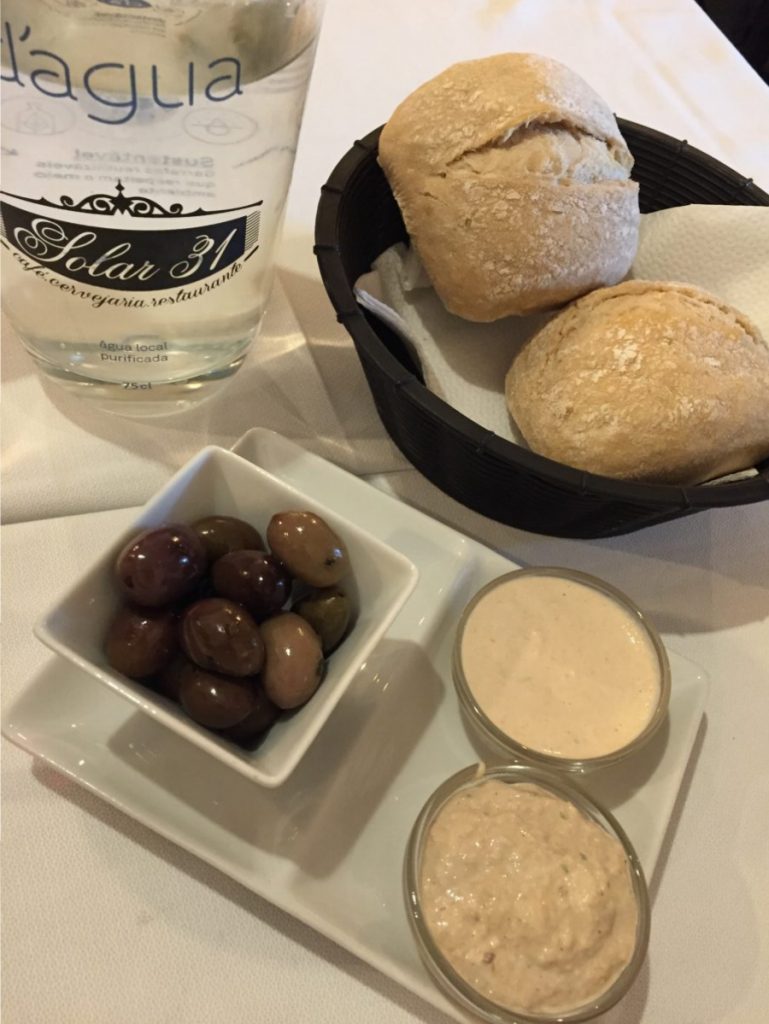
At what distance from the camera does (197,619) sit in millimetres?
443

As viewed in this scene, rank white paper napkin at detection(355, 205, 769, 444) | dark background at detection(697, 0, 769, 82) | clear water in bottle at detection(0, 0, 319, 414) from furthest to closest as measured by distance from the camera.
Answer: dark background at detection(697, 0, 769, 82) → white paper napkin at detection(355, 205, 769, 444) → clear water in bottle at detection(0, 0, 319, 414)

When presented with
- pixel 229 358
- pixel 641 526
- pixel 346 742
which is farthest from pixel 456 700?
pixel 229 358

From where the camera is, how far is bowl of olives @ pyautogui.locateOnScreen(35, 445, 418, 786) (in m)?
0.44

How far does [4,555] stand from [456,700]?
321mm

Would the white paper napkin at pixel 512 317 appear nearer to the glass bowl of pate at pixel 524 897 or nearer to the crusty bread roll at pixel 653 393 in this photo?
Result: the crusty bread roll at pixel 653 393

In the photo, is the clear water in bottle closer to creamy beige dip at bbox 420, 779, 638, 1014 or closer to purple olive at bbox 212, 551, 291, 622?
purple olive at bbox 212, 551, 291, 622

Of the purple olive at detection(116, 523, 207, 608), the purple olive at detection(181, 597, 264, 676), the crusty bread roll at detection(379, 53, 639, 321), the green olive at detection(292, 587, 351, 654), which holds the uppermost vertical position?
the crusty bread roll at detection(379, 53, 639, 321)

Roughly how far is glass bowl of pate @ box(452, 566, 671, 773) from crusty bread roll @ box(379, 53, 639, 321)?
209 millimetres

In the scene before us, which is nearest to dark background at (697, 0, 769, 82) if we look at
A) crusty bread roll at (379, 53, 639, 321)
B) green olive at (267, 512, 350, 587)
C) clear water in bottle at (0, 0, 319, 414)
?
crusty bread roll at (379, 53, 639, 321)

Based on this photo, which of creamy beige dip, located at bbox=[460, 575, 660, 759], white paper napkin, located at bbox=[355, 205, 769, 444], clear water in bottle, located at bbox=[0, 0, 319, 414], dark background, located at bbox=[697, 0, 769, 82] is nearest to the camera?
clear water in bottle, located at bbox=[0, 0, 319, 414]

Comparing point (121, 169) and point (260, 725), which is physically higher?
point (121, 169)

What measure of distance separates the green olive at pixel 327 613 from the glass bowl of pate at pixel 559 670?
92 mm

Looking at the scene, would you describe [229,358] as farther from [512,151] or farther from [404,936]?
[404,936]

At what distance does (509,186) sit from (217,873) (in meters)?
0.48
